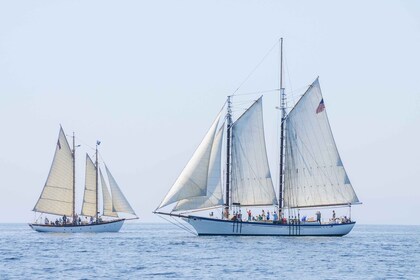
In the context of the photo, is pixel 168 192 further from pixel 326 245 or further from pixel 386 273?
pixel 386 273

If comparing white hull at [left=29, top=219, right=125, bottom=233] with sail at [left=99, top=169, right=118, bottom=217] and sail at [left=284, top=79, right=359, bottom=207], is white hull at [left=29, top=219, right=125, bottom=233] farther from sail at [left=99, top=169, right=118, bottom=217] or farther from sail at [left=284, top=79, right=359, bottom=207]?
sail at [left=284, top=79, right=359, bottom=207]

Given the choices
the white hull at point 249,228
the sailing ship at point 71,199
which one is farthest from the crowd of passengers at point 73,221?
the white hull at point 249,228

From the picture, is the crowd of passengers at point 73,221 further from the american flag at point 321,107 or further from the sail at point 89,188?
the american flag at point 321,107

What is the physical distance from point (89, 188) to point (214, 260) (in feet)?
210

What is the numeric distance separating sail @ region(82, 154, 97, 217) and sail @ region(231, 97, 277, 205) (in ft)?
118

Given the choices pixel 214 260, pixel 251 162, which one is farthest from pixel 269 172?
pixel 214 260

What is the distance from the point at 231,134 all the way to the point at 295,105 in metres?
7.75

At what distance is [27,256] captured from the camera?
291ft

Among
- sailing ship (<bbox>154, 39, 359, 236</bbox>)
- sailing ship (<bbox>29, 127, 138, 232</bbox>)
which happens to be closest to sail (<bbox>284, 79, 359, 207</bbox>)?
sailing ship (<bbox>154, 39, 359, 236</bbox>)

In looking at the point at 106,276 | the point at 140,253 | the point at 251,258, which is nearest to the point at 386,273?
the point at 251,258

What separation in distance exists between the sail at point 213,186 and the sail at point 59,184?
34.3 meters

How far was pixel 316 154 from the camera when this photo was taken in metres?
113

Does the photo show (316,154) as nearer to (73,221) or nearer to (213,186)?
(213,186)

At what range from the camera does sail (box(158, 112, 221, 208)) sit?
347 feet
